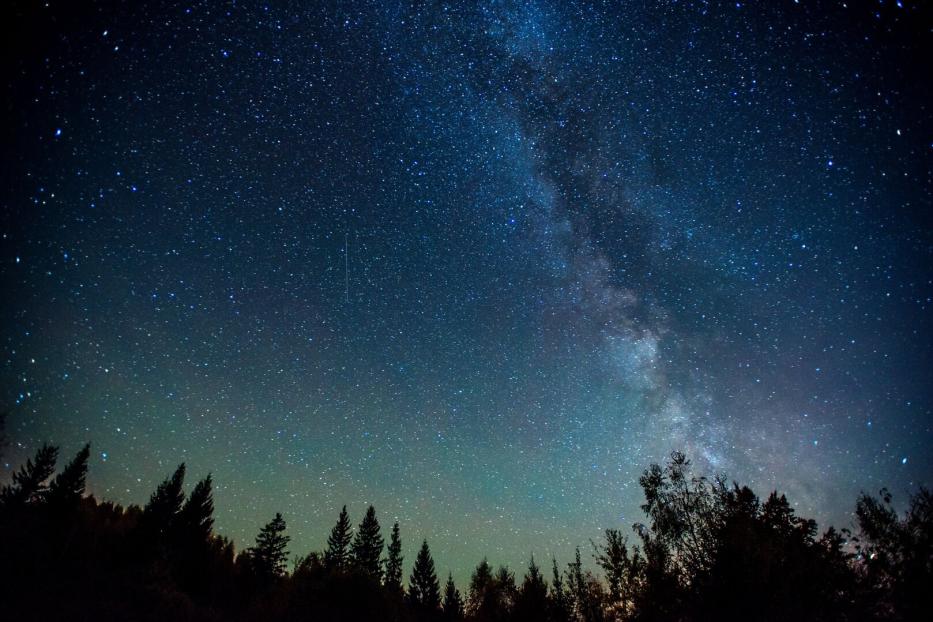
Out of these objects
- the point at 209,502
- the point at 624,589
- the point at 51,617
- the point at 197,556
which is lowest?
the point at 51,617

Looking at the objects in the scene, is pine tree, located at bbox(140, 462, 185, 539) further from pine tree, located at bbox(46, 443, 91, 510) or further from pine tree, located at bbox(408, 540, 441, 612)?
pine tree, located at bbox(408, 540, 441, 612)

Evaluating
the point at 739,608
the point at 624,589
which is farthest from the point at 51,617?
the point at 624,589

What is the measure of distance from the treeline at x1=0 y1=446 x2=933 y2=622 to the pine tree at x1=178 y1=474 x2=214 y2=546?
0.44ft

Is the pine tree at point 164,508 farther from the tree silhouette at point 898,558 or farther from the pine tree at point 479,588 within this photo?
the tree silhouette at point 898,558

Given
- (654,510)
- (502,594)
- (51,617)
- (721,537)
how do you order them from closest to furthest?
(51,617)
(721,537)
(654,510)
(502,594)

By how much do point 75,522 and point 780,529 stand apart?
53616 millimetres

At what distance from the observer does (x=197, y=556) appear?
35.9 metres

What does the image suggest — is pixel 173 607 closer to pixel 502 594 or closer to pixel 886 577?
pixel 502 594

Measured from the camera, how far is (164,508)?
1487 inches

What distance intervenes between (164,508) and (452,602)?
36420mm

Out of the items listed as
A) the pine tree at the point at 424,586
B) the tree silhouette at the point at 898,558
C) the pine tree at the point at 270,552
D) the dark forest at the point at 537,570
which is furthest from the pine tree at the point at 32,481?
the tree silhouette at the point at 898,558

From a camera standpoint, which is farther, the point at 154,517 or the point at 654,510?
the point at 154,517

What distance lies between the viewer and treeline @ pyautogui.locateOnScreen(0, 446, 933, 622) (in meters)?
20.3

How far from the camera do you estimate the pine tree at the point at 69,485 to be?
34.1 metres
